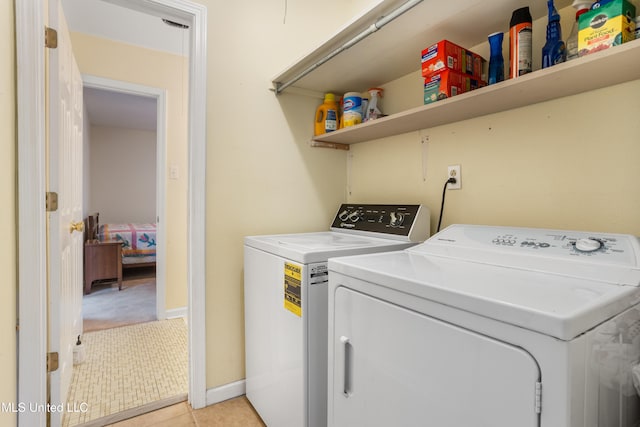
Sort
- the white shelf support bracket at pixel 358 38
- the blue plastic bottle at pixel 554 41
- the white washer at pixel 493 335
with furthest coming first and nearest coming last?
the white shelf support bracket at pixel 358 38 < the blue plastic bottle at pixel 554 41 < the white washer at pixel 493 335

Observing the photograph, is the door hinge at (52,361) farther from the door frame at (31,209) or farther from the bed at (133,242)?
the bed at (133,242)

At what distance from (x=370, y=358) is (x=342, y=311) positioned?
16 cm

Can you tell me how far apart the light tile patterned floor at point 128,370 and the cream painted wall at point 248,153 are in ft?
1.43

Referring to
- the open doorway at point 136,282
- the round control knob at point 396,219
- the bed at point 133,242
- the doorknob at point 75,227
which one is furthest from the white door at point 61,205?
the bed at point 133,242

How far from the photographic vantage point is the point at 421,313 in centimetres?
77

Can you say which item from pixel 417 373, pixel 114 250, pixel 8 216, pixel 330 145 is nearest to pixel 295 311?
pixel 417 373

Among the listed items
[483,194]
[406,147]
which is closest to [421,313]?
[483,194]

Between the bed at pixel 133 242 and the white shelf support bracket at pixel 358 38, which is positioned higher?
the white shelf support bracket at pixel 358 38

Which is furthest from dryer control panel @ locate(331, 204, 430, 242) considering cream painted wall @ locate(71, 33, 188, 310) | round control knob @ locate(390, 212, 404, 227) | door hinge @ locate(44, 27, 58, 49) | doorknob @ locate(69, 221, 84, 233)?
cream painted wall @ locate(71, 33, 188, 310)

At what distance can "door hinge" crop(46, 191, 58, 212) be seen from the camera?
4.57ft

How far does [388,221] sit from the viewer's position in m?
1.66

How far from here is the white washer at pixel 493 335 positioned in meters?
0.57

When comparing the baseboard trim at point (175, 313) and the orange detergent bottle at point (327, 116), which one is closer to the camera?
the orange detergent bottle at point (327, 116)

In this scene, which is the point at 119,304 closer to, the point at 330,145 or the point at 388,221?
the point at 330,145
